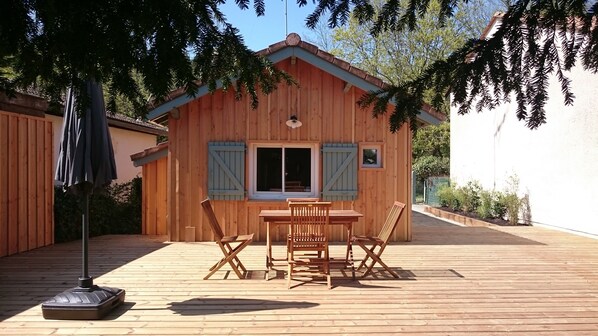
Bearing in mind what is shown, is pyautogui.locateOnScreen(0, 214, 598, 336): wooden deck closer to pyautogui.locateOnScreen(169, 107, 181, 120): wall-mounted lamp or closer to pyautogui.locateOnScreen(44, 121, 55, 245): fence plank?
pyautogui.locateOnScreen(44, 121, 55, 245): fence plank

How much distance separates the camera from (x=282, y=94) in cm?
934

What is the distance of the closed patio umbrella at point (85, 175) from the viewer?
457 cm

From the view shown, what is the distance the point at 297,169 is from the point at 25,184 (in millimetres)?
4780

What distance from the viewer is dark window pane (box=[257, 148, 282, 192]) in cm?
954

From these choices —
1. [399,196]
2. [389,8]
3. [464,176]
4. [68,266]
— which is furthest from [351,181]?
[464,176]

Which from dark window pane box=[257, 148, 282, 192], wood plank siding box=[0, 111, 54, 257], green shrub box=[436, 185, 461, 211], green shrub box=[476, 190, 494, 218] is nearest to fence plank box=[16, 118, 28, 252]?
wood plank siding box=[0, 111, 54, 257]

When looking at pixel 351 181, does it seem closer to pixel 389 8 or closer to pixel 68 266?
pixel 68 266

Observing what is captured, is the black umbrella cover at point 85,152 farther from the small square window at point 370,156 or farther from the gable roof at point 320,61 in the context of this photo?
the small square window at point 370,156

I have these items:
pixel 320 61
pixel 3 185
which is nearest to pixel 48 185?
pixel 3 185

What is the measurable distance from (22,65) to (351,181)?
7.09 meters

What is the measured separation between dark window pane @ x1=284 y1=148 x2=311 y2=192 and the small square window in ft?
3.44

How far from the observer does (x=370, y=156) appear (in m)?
9.62

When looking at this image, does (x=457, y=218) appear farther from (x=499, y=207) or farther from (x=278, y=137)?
(x=278, y=137)

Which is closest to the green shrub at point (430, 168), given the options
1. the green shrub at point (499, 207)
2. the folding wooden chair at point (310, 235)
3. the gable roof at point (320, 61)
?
the green shrub at point (499, 207)
